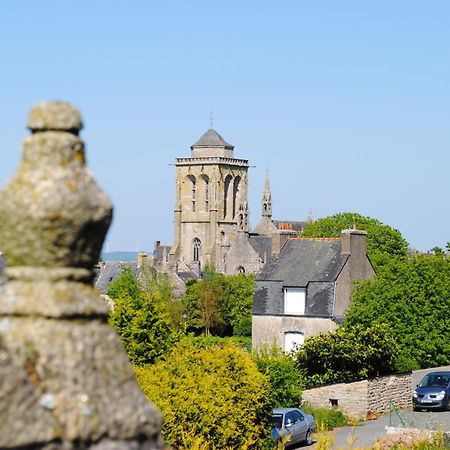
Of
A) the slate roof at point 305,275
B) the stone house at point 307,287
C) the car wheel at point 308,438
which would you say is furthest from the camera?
the slate roof at point 305,275

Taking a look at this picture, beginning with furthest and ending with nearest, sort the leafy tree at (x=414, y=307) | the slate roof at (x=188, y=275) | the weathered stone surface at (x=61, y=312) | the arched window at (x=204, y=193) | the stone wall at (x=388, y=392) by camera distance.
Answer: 1. the arched window at (x=204, y=193)
2. the slate roof at (x=188, y=275)
3. the leafy tree at (x=414, y=307)
4. the stone wall at (x=388, y=392)
5. the weathered stone surface at (x=61, y=312)

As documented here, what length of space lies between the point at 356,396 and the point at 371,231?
4584cm

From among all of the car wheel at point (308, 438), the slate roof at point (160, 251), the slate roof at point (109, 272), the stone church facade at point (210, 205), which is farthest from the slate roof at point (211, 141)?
the car wheel at point (308, 438)

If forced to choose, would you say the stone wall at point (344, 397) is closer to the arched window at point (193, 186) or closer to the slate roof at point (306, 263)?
the slate roof at point (306, 263)

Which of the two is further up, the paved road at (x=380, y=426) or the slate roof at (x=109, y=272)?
the slate roof at (x=109, y=272)

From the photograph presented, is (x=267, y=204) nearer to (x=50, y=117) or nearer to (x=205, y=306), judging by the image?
(x=205, y=306)

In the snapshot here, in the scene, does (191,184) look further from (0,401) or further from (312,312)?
(0,401)

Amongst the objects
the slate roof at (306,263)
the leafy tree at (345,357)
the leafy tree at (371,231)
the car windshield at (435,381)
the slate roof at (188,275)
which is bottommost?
the car windshield at (435,381)

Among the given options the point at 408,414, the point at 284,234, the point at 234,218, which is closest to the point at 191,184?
the point at 234,218

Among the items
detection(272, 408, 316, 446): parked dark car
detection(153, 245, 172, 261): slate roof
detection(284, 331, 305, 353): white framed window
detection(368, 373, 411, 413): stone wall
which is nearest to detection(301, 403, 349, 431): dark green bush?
detection(368, 373, 411, 413): stone wall

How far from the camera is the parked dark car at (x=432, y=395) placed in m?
33.9

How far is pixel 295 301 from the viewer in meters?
50.0

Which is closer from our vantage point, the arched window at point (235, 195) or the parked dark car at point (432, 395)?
the parked dark car at point (432, 395)

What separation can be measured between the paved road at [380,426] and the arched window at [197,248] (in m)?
102
